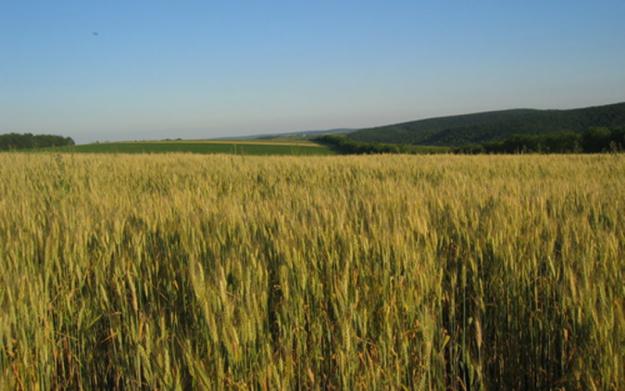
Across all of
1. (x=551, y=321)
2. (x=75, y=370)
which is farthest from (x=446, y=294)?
(x=75, y=370)

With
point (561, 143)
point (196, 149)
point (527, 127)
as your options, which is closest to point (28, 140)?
point (196, 149)

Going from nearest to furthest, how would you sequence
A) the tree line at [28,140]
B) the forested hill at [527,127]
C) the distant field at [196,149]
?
the distant field at [196,149], the tree line at [28,140], the forested hill at [527,127]

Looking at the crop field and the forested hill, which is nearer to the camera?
the crop field

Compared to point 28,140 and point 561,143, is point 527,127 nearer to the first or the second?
point 561,143

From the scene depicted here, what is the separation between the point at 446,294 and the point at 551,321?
0.31m

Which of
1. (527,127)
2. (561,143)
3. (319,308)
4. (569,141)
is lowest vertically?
(319,308)

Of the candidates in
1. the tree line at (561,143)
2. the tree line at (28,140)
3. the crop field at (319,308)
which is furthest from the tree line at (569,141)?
the tree line at (28,140)

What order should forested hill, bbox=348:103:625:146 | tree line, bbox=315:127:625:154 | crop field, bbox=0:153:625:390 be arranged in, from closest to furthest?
crop field, bbox=0:153:625:390, tree line, bbox=315:127:625:154, forested hill, bbox=348:103:625:146

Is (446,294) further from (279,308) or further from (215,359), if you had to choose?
(215,359)

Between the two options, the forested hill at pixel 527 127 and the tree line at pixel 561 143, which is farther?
the forested hill at pixel 527 127

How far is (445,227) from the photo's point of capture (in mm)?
1978

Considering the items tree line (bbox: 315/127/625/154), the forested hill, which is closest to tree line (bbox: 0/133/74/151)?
tree line (bbox: 315/127/625/154)

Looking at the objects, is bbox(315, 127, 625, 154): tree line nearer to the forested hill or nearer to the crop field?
the forested hill

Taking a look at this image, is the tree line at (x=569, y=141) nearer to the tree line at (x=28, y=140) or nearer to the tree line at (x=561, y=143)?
the tree line at (x=561, y=143)
